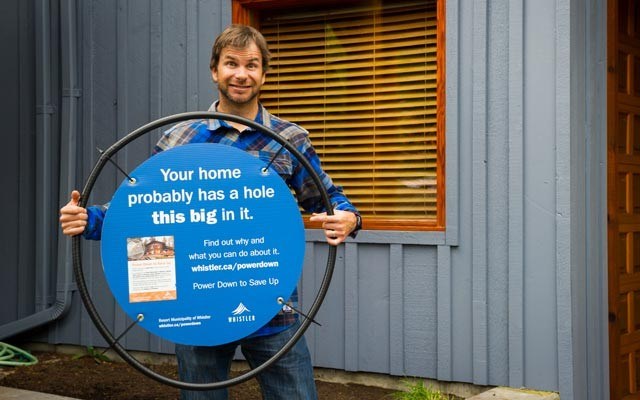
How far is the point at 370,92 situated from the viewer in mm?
5359

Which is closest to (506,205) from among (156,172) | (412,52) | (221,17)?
(412,52)

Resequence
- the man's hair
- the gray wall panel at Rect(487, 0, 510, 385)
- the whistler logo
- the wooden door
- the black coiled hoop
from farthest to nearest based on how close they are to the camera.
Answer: the wooden door → the gray wall panel at Rect(487, 0, 510, 385) → the man's hair → the whistler logo → the black coiled hoop

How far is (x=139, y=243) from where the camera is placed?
2793mm

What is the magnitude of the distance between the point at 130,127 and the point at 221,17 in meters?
1.03

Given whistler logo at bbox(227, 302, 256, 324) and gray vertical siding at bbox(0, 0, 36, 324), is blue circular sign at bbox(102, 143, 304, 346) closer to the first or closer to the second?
whistler logo at bbox(227, 302, 256, 324)

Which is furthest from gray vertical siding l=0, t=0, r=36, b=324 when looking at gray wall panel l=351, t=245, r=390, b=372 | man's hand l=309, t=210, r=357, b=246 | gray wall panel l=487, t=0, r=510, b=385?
man's hand l=309, t=210, r=357, b=246

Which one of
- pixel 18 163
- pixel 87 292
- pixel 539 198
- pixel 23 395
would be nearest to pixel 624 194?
pixel 539 198

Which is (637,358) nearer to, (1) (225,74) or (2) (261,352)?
(2) (261,352)

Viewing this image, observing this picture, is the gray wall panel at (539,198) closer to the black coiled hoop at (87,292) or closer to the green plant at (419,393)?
the green plant at (419,393)

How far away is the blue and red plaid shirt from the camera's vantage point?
9.60 feet

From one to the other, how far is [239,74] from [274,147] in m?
0.28

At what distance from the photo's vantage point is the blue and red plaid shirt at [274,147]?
2.93 meters

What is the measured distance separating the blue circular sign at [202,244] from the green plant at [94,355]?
3512mm

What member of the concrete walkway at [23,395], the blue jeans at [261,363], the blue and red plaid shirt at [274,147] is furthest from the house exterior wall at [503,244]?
the blue jeans at [261,363]
